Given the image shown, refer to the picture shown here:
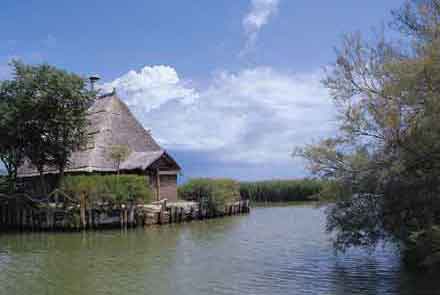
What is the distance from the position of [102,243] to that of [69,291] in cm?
875

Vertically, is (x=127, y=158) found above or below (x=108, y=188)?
above

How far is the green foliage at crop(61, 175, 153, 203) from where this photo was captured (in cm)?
2531

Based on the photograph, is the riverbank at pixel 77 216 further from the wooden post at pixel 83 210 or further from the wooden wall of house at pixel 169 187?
the wooden wall of house at pixel 169 187

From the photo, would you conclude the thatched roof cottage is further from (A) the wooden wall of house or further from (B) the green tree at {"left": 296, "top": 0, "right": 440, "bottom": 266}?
(B) the green tree at {"left": 296, "top": 0, "right": 440, "bottom": 266}

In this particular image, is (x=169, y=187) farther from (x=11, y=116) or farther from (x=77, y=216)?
(x=11, y=116)

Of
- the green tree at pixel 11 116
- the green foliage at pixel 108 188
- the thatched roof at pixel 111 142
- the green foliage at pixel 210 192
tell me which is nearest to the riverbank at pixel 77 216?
the green foliage at pixel 108 188

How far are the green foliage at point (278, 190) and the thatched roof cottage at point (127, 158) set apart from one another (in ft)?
62.2

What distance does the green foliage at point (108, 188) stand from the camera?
2531 centimetres

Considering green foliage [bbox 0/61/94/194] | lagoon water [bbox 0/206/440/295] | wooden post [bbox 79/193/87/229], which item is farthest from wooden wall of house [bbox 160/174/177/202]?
lagoon water [bbox 0/206/440/295]

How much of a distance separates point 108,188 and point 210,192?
33.0ft

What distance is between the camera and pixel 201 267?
1409 centimetres

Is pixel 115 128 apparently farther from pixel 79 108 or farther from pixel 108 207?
pixel 108 207

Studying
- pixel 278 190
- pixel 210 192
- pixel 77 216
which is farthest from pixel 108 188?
pixel 278 190

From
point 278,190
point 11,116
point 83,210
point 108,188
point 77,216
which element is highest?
point 11,116
